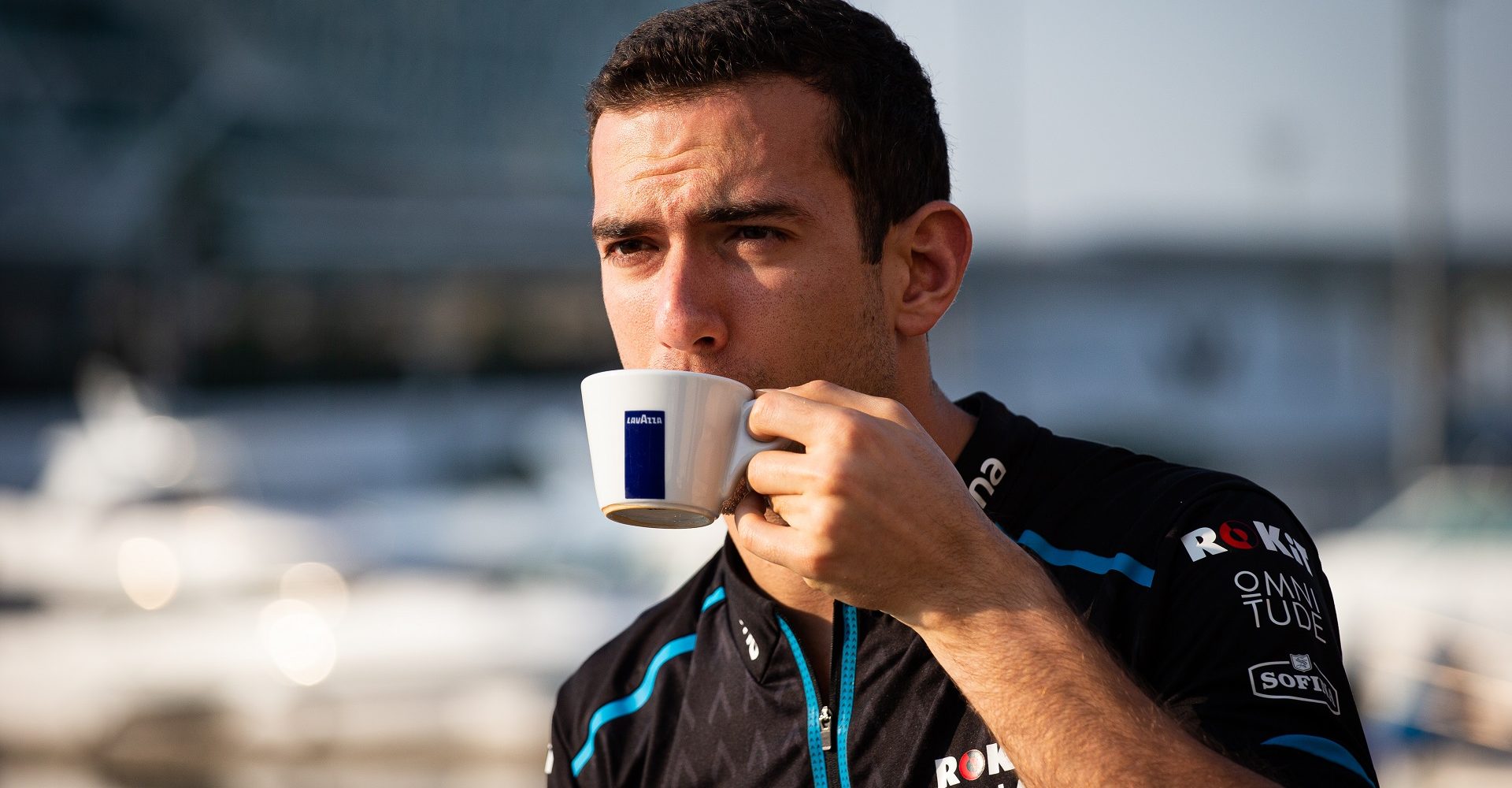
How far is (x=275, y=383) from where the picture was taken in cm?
3662

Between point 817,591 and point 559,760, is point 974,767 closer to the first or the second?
point 817,591

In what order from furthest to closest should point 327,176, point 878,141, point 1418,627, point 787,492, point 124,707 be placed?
point 327,176, point 124,707, point 1418,627, point 878,141, point 787,492

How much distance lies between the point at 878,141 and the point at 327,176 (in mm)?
35633

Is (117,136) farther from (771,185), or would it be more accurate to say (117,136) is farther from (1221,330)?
(771,185)

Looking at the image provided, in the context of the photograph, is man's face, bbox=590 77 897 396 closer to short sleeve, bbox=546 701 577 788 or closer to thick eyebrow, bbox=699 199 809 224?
thick eyebrow, bbox=699 199 809 224

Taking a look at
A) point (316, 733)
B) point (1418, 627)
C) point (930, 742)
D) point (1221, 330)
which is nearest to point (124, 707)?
point (316, 733)

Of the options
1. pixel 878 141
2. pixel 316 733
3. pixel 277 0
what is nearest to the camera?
pixel 878 141

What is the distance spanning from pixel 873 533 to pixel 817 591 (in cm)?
74

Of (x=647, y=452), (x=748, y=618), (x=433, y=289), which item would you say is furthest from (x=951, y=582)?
(x=433, y=289)

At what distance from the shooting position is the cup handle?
63.9 inches

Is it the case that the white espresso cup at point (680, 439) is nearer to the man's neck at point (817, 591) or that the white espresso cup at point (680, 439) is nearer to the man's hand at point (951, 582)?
the man's hand at point (951, 582)

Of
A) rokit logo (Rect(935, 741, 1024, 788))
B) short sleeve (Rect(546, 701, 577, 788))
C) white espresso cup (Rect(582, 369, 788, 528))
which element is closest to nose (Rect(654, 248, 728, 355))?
white espresso cup (Rect(582, 369, 788, 528))

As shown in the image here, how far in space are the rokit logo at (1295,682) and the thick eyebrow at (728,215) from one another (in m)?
0.84

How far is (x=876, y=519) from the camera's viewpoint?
1.48m
